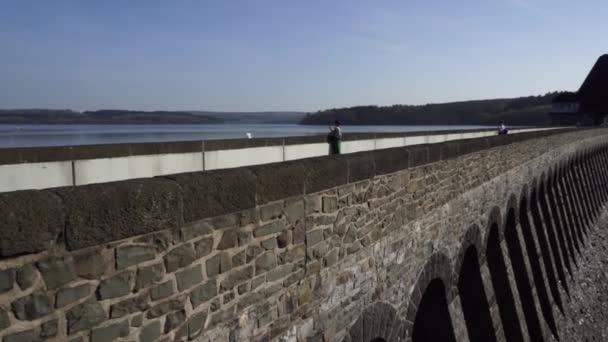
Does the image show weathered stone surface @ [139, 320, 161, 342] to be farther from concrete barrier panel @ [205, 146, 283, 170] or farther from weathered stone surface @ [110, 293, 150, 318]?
concrete barrier panel @ [205, 146, 283, 170]

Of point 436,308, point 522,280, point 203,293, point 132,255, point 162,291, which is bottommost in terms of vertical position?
point 522,280

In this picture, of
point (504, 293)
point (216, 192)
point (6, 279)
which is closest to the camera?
point (6, 279)

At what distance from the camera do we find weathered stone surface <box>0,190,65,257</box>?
197cm

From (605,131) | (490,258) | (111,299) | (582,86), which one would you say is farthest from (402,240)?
(582,86)

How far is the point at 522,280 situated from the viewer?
13.2 metres

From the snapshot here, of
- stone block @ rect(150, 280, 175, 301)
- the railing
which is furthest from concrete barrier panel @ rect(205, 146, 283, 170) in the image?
stone block @ rect(150, 280, 175, 301)

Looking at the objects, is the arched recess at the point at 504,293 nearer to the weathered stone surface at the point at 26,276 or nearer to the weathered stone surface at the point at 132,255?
the weathered stone surface at the point at 132,255

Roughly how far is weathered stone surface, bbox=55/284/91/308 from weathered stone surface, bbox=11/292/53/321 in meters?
0.05

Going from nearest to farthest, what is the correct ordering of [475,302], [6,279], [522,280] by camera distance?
1. [6,279]
2. [475,302]
3. [522,280]

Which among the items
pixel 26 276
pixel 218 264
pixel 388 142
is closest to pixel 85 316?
pixel 26 276

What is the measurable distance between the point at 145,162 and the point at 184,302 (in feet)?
12.0

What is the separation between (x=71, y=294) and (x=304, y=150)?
815cm

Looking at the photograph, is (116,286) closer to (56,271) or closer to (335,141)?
(56,271)

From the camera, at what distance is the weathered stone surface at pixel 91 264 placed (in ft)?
7.43
